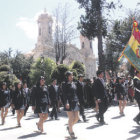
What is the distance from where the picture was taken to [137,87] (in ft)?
24.0

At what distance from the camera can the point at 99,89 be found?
25.8 feet

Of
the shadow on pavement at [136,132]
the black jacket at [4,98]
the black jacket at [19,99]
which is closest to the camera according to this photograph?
the shadow on pavement at [136,132]

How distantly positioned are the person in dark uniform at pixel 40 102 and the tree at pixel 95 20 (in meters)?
11.1

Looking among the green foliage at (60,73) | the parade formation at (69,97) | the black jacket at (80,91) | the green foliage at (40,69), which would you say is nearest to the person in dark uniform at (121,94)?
the parade formation at (69,97)

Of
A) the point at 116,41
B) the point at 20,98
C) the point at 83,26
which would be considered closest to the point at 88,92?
the point at 20,98

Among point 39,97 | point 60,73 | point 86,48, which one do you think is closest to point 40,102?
point 39,97

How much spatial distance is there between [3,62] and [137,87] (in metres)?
29.0

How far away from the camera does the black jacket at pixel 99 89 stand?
25.6 feet

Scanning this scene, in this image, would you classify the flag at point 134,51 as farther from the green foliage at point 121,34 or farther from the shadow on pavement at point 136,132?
the green foliage at point 121,34

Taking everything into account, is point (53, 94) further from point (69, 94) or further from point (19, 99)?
point (69, 94)

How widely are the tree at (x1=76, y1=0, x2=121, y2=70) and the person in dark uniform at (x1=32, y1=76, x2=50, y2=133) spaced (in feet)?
36.5

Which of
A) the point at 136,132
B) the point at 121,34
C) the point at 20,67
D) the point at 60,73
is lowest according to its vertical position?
the point at 136,132

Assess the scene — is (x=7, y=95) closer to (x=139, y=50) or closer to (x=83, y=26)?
(x=139, y=50)

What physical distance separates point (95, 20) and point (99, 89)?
37.9 feet
